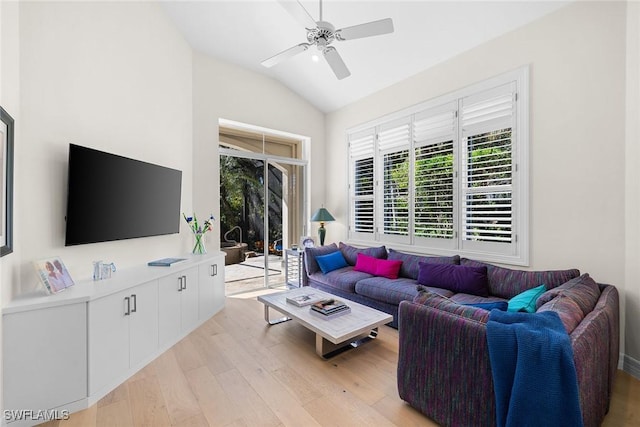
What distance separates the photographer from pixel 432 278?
3242 millimetres

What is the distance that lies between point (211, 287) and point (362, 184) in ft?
9.35

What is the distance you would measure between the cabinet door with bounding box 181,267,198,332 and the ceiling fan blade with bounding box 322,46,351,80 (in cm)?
265

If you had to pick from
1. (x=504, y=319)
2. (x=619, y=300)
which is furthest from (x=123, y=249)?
(x=619, y=300)

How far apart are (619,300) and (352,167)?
143 inches

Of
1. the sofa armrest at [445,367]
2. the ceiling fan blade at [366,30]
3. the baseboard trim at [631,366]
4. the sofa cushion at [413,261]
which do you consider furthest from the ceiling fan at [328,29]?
the baseboard trim at [631,366]

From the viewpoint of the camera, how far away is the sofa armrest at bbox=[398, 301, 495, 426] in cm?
149

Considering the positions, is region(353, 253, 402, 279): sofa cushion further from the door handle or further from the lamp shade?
the door handle

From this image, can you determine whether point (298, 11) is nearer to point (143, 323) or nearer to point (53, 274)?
point (53, 274)

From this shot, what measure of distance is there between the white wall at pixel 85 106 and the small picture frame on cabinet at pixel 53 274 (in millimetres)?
125

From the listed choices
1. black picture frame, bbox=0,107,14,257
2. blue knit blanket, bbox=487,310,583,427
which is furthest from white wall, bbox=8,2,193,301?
blue knit blanket, bbox=487,310,583,427

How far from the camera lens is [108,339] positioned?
2.12m

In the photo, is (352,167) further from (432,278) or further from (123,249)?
(123,249)

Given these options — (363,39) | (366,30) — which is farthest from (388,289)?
(363,39)

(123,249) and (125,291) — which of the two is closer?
(125,291)
